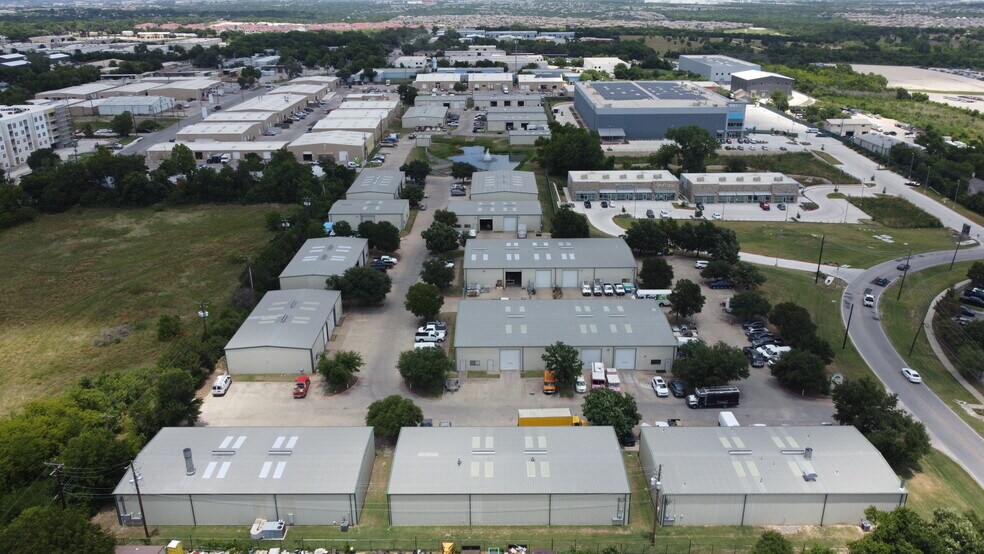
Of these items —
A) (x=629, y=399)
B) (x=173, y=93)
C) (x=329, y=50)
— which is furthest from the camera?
(x=329, y=50)

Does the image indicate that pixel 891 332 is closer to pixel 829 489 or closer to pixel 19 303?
pixel 829 489

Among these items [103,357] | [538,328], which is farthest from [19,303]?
[538,328]

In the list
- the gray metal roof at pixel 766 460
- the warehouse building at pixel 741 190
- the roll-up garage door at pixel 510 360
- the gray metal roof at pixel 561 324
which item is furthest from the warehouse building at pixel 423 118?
the gray metal roof at pixel 766 460

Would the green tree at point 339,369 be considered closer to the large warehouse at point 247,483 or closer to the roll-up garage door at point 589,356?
the large warehouse at point 247,483

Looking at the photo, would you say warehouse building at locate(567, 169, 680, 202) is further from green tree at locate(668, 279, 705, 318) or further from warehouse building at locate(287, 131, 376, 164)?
warehouse building at locate(287, 131, 376, 164)

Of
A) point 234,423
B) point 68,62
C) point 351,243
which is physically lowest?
point 234,423

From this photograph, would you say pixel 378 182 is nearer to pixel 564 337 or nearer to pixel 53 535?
pixel 564 337
